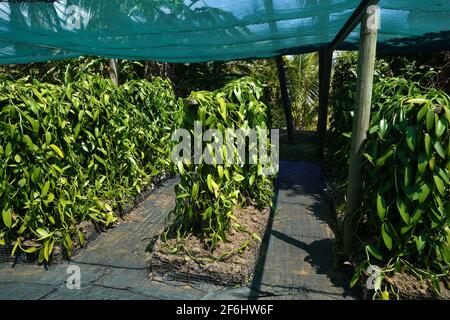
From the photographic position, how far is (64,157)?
8.82 feet

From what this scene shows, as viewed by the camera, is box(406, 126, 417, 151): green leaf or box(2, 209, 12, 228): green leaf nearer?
box(406, 126, 417, 151): green leaf

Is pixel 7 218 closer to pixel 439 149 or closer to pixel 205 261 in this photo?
pixel 205 261

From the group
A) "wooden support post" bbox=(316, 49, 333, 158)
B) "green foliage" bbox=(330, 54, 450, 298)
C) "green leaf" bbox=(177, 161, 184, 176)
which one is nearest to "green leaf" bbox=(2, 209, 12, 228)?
"green leaf" bbox=(177, 161, 184, 176)

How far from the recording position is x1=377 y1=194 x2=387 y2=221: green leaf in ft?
6.64

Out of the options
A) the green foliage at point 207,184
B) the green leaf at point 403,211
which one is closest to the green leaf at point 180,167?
the green foliage at point 207,184

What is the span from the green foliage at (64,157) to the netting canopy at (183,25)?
0.43 m

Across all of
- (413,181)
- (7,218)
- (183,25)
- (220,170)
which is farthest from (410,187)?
(7,218)

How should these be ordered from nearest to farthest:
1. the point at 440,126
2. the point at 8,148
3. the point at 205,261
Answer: the point at 440,126 < the point at 205,261 < the point at 8,148

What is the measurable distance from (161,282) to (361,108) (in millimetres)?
1612

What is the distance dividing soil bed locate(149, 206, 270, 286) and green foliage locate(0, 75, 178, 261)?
71 cm

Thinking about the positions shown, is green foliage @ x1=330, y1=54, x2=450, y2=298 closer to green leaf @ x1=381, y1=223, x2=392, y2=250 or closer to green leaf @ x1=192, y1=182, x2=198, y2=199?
green leaf @ x1=381, y1=223, x2=392, y2=250

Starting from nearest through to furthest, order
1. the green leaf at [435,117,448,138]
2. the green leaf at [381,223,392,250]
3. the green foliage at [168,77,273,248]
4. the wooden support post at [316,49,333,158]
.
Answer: the green leaf at [435,117,448,138], the green leaf at [381,223,392,250], the green foliage at [168,77,273,248], the wooden support post at [316,49,333,158]
